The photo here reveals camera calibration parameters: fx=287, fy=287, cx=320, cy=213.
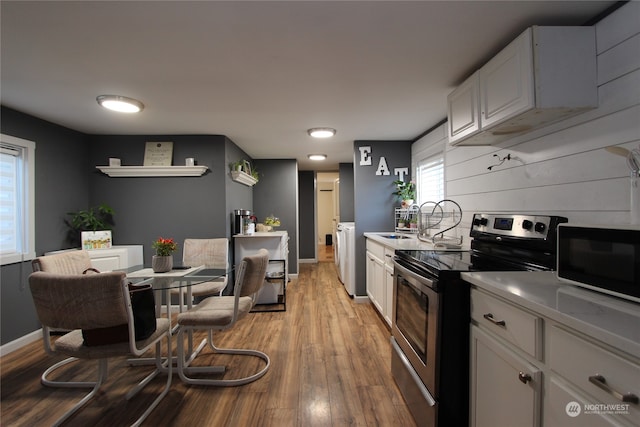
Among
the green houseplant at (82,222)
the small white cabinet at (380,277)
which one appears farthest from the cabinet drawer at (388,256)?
the green houseplant at (82,222)

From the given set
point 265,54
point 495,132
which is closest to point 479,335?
point 495,132

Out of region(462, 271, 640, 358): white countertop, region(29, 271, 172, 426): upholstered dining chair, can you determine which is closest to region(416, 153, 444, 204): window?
region(462, 271, 640, 358): white countertop

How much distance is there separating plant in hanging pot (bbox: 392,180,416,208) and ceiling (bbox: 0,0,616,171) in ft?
3.54

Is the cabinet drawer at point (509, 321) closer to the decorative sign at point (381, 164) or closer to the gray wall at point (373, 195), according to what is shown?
the gray wall at point (373, 195)

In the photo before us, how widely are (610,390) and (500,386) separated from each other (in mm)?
478

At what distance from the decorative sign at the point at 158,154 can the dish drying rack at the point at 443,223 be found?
303cm

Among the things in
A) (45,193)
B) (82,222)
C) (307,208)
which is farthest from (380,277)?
(307,208)

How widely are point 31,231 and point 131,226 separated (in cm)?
92

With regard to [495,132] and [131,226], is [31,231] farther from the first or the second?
[495,132]

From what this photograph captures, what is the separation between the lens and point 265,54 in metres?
1.75

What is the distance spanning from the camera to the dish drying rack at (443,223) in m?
2.53

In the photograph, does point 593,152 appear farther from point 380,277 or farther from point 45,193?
point 45,193

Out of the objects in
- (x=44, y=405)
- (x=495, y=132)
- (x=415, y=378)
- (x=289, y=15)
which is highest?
(x=289, y=15)

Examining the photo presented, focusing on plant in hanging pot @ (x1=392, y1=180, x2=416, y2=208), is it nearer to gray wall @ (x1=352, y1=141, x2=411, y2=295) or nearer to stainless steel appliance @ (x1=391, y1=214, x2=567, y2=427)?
gray wall @ (x1=352, y1=141, x2=411, y2=295)
